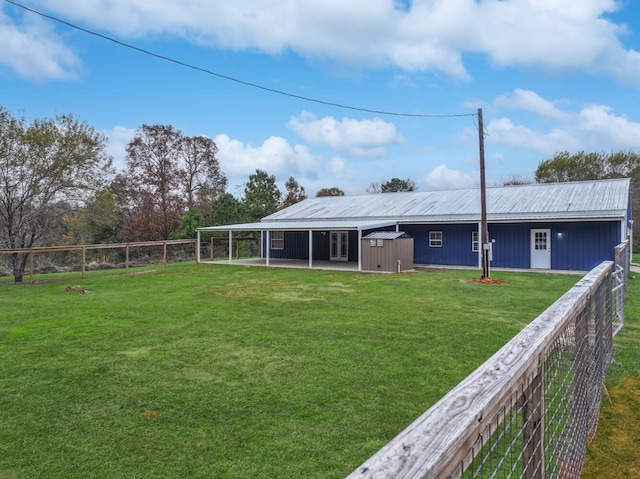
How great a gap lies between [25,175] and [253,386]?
1417 cm

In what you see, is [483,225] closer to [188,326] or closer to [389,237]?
[389,237]

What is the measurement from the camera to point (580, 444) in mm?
2857

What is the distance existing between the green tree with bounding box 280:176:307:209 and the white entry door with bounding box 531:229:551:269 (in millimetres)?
29302

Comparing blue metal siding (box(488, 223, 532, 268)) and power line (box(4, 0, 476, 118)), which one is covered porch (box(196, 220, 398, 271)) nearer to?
blue metal siding (box(488, 223, 532, 268))

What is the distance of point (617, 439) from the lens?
3281mm

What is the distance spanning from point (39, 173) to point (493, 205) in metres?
18.0

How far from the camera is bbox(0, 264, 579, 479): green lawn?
3104 mm

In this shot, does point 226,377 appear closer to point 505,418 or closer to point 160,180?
point 505,418

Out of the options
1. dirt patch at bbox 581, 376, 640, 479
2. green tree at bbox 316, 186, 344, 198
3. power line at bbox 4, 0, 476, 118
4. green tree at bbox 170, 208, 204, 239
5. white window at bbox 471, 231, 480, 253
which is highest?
green tree at bbox 316, 186, 344, 198

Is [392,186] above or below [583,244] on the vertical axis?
above

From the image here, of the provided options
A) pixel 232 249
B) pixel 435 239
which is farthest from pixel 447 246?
pixel 232 249

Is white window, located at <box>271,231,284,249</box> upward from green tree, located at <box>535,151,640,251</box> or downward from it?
downward

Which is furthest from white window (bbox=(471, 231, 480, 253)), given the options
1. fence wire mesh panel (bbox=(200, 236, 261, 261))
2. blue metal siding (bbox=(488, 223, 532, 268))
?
fence wire mesh panel (bbox=(200, 236, 261, 261))

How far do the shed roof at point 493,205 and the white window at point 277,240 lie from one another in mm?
842
